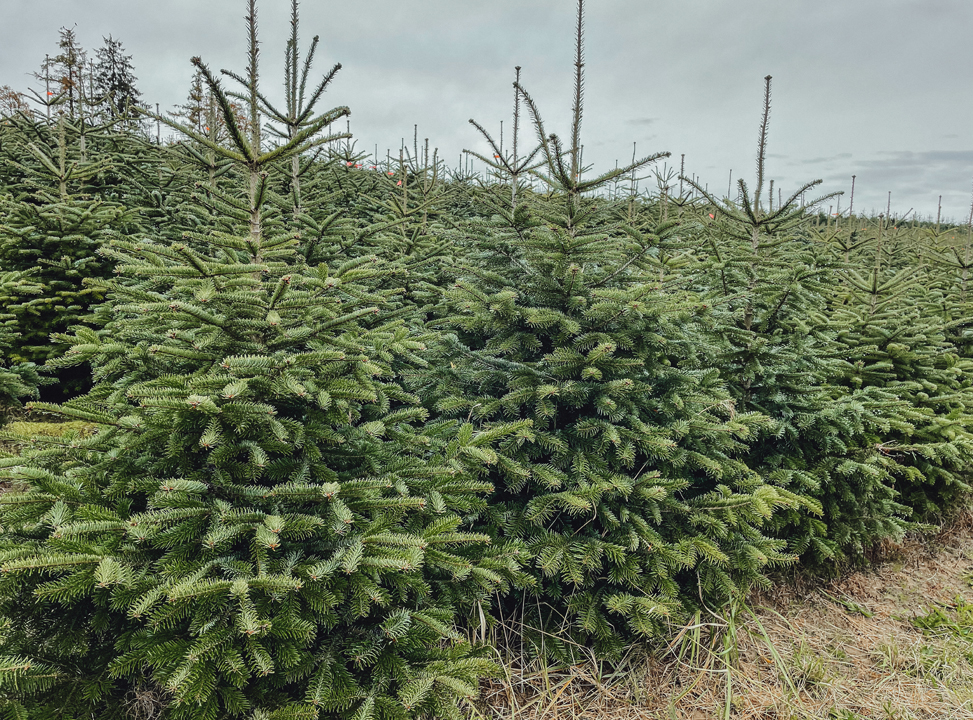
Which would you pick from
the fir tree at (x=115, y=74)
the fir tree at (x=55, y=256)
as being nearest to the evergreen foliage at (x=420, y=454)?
the fir tree at (x=55, y=256)

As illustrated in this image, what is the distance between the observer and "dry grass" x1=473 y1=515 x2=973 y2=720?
2596 millimetres

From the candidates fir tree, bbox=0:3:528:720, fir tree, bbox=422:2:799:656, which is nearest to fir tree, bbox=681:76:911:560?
fir tree, bbox=422:2:799:656

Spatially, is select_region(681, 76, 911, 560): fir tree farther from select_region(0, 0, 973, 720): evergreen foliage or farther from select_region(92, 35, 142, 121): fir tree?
select_region(92, 35, 142, 121): fir tree

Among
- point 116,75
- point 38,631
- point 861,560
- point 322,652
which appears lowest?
point 861,560

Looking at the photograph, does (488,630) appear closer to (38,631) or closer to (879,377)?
(38,631)

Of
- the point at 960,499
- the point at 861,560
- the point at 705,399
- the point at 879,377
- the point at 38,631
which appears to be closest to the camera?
the point at 38,631

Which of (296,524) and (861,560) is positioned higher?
(296,524)

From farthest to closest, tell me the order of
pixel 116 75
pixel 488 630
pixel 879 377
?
1. pixel 116 75
2. pixel 879 377
3. pixel 488 630

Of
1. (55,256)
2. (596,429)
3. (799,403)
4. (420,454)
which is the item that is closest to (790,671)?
(799,403)

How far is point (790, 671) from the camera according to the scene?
2.93 metres

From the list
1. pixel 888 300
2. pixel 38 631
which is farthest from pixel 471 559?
pixel 888 300

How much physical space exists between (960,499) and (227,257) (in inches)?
233

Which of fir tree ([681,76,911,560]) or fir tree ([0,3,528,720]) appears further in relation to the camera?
fir tree ([681,76,911,560])

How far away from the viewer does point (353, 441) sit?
240 cm
